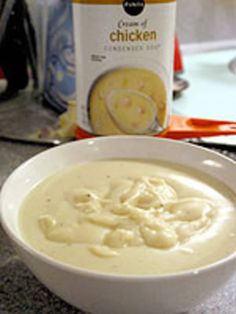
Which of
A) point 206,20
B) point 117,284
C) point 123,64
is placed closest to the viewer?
point 117,284

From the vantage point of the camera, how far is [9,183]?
42 centimetres

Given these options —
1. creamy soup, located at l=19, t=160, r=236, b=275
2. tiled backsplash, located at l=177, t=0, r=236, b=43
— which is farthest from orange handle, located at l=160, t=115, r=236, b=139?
tiled backsplash, located at l=177, t=0, r=236, b=43

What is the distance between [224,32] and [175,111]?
0.54m

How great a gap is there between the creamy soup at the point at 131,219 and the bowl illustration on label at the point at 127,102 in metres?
0.13

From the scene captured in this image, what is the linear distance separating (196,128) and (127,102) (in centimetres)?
11

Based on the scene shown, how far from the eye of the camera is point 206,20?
122 centimetres

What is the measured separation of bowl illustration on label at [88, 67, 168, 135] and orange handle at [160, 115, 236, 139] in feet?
0.13

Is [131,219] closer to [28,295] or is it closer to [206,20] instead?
[28,295]

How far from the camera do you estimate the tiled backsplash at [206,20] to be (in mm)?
1179

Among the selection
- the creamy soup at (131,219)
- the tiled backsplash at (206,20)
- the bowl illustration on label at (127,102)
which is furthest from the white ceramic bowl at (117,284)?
the tiled backsplash at (206,20)

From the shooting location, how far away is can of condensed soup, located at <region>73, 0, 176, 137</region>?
0.57 m

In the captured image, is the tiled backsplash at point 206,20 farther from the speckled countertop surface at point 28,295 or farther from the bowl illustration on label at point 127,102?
the speckled countertop surface at point 28,295

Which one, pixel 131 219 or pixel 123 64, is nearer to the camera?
pixel 131 219

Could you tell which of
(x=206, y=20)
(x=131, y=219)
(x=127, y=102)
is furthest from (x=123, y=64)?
(x=206, y=20)
